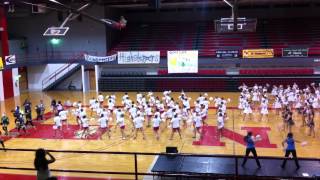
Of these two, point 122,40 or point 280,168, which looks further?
point 122,40

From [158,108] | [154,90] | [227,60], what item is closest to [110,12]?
[154,90]

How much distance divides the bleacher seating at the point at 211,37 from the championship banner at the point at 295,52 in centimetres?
57

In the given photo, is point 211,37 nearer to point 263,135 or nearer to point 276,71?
point 276,71

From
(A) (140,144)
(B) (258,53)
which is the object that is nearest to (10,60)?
(A) (140,144)

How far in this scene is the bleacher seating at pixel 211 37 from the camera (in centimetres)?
3372

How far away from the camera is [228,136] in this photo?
18.7 metres

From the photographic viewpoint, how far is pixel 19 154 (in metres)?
16.6

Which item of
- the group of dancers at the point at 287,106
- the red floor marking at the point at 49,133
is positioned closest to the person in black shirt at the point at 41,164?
the red floor marking at the point at 49,133

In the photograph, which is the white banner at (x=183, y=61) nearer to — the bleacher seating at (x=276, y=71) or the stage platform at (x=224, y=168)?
the bleacher seating at (x=276, y=71)

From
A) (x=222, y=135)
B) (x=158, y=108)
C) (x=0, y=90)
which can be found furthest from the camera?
(x=0, y=90)

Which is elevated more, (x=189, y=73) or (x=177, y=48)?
(x=177, y=48)

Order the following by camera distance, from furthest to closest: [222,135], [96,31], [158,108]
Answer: [96,31] < [158,108] < [222,135]

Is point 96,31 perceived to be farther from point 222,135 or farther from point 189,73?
point 222,135

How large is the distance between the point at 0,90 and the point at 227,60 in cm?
1809
